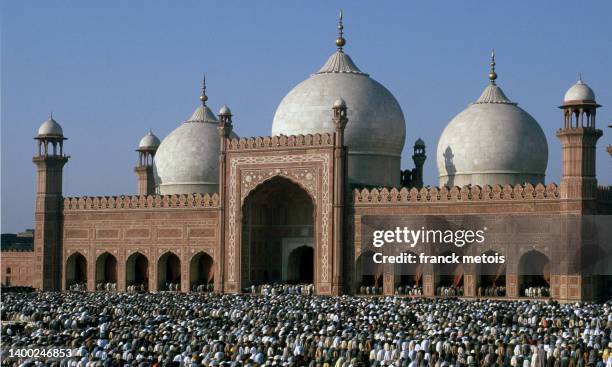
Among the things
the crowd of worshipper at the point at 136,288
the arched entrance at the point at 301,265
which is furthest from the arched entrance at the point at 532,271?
the crowd of worshipper at the point at 136,288

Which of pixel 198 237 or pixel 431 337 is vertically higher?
pixel 198 237

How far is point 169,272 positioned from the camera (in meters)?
38.2

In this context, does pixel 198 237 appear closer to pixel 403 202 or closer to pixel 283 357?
pixel 403 202

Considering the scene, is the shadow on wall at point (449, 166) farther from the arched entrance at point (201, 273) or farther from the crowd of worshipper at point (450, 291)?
the arched entrance at point (201, 273)

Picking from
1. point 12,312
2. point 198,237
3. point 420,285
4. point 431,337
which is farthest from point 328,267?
point 431,337

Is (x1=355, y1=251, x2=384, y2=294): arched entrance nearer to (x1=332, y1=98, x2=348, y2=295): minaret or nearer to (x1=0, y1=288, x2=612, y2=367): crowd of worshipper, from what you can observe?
(x1=332, y1=98, x2=348, y2=295): minaret

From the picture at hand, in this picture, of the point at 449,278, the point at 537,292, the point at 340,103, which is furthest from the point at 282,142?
the point at 537,292

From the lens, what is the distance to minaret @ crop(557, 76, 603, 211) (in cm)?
2980

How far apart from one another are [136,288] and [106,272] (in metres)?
1.90

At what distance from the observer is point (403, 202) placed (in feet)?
107

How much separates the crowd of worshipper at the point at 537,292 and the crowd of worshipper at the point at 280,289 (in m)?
6.59

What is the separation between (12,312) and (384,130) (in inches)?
612

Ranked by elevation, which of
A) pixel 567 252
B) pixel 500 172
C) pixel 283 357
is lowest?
pixel 283 357

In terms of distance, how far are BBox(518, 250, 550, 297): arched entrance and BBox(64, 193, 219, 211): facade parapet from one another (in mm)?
10383
